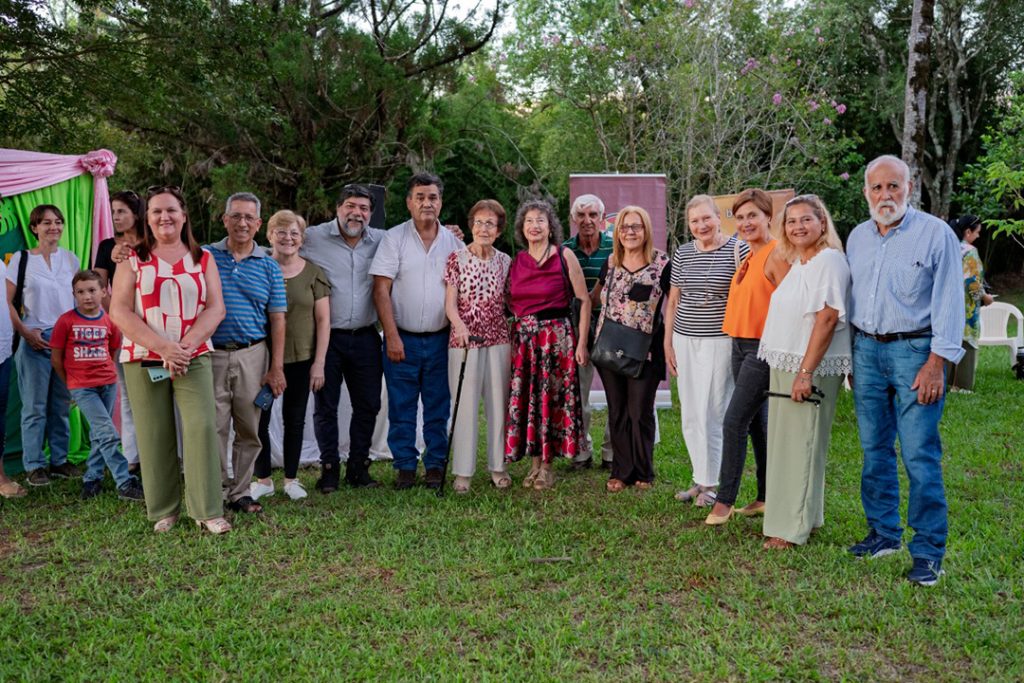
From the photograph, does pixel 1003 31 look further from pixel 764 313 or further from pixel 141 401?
pixel 141 401

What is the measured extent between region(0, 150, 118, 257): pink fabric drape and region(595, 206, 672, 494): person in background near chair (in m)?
3.63

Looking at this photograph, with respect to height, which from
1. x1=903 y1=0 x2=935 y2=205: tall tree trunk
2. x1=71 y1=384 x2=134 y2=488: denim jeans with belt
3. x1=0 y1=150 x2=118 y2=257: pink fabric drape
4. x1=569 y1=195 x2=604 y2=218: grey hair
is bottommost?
x1=71 y1=384 x2=134 y2=488: denim jeans with belt

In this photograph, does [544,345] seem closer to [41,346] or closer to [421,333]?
[421,333]

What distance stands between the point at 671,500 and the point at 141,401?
3036 millimetres

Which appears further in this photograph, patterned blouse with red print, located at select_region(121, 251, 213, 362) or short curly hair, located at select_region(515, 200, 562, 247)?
short curly hair, located at select_region(515, 200, 562, 247)

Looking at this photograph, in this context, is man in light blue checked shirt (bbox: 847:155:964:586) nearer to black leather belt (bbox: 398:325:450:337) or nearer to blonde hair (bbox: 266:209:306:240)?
black leather belt (bbox: 398:325:450:337)

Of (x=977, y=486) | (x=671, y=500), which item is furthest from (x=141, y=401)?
(x=977, y=486)

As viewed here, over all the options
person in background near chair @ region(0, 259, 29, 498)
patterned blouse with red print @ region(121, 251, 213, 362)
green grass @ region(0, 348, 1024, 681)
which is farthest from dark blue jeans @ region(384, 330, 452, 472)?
person in background near chair @ region(0, 259, 29, 498)

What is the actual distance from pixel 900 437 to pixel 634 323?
1.87 m

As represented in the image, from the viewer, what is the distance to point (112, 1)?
8.60 m

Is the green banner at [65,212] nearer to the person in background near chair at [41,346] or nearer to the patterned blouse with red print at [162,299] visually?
the person in background near chair at [41,346]

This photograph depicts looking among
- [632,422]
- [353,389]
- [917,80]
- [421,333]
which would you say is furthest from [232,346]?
[917,80]

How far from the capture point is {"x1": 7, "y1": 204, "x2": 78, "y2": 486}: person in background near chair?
578 cm

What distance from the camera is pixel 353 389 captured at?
5.49 m
